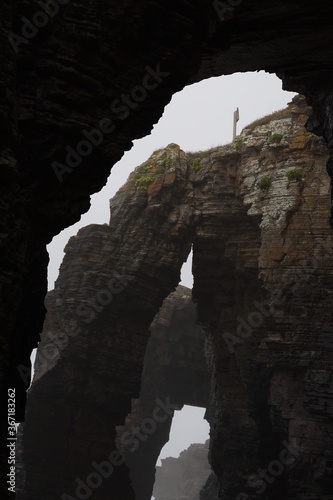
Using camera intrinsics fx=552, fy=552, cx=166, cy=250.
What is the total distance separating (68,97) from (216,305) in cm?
2205

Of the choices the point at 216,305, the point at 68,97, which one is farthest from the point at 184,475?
the point at 68,97

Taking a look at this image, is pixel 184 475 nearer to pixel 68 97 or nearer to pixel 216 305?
pixel 216 305

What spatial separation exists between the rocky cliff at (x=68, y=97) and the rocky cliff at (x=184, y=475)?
205 feet

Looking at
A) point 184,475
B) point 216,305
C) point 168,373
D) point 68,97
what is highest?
point 216,305

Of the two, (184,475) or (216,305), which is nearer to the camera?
(216,305)

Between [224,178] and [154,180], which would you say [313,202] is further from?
[154,180]

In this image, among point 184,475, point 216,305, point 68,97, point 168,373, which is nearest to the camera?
point 68,97

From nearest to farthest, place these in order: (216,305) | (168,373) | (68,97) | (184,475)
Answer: (68,97), (216,305), (168,373), (184,475)

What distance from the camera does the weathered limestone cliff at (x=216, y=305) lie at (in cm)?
2356

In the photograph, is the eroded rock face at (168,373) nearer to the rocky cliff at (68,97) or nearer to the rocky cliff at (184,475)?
the rocky cliff at (184,475)

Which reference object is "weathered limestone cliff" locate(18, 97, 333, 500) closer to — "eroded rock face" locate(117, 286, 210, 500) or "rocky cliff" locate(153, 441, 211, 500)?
"eroded rock face" locate(117, 286, 210, 500)

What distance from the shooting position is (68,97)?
9062 mm

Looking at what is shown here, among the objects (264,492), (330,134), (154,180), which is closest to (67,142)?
(330,134)

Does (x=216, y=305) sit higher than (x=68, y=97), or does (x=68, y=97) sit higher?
(x=216, y=305)
